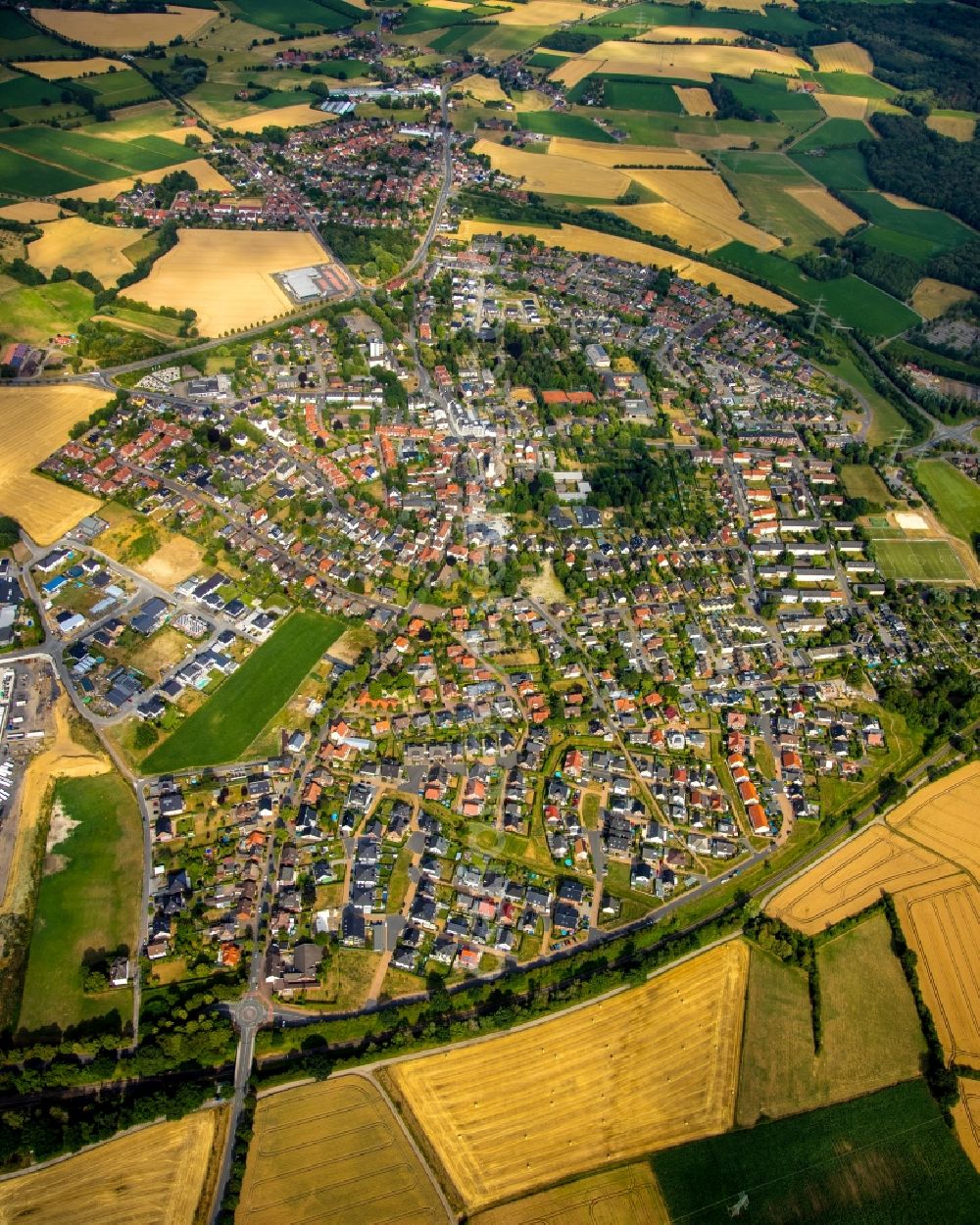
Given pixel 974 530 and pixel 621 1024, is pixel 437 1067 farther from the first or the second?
pixel 974 530

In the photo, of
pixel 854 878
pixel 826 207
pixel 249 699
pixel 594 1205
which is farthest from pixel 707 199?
pixel 594 1205

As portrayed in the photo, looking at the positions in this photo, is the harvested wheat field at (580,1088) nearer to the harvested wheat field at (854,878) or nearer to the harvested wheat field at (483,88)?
the harvested wheat field at (854,878)

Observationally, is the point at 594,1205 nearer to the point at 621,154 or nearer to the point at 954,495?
the point at 954,495

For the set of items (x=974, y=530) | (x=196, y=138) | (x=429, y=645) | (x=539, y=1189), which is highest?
(x=196, y=138)

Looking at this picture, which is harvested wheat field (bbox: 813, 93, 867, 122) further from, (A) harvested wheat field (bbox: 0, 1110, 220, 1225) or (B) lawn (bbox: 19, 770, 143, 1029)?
(A) harvested wheat field (bbox: 0, 1110, 220, 1225)

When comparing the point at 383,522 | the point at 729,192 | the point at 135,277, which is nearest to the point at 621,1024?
the point at 383,522
